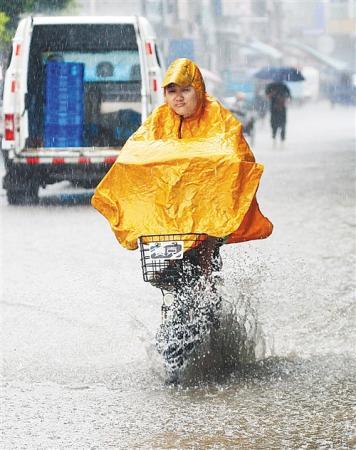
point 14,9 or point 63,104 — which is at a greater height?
point 63,104

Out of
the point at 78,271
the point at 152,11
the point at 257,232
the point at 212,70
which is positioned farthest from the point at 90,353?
the point at 212,70

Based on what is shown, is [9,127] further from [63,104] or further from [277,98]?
[277,98]

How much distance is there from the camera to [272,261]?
1043 cm

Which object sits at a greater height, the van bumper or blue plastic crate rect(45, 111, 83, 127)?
blue plastic crate rect(45, 111, 83, 127)

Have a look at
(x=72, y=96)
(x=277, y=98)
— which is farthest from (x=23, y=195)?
(x=277, y=98)

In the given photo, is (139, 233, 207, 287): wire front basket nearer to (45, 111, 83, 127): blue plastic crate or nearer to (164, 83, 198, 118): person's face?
(164, 83, 198, 118): person's face

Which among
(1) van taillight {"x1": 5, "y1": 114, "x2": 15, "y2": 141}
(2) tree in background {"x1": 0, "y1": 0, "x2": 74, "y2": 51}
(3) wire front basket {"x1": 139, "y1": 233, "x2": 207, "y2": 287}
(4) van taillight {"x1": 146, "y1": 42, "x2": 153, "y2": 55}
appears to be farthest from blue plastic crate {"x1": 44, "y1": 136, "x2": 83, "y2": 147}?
(2) tree in background {"x1": 0, "y1": 0, "x2": 74, "y2": 51}

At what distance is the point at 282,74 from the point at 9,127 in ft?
75.6

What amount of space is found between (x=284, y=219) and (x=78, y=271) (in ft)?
14.0

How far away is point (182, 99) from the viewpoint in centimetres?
588

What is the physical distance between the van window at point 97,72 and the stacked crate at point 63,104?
113 millimetres

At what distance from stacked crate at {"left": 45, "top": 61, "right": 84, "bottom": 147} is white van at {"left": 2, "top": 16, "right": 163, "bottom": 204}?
0.04 feet

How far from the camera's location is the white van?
50.4 ft

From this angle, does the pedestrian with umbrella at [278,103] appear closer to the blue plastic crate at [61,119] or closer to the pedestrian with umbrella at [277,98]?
the pedestrian with umbrella at [277,98]
